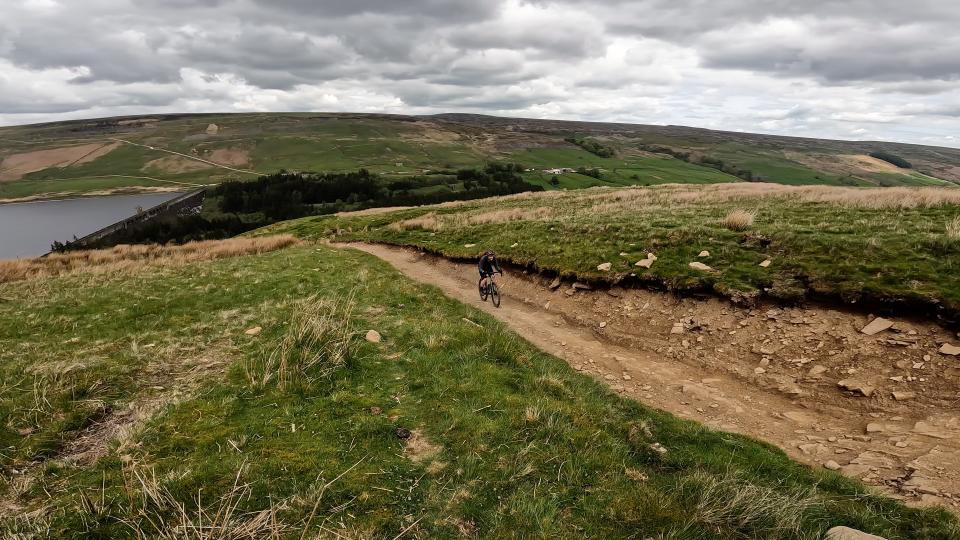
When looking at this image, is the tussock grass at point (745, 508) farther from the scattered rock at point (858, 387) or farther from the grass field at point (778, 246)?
the grass field at point (778, 246)

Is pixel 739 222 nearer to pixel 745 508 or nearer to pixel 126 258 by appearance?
pixel 745 508

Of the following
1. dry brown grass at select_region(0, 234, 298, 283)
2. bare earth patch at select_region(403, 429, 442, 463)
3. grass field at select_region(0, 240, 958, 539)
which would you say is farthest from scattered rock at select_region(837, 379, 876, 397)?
dry brown grass at select_region(0, 234, 298, 283)

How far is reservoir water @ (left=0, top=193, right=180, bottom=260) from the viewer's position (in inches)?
3639

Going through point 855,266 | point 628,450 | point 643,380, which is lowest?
point 643,380

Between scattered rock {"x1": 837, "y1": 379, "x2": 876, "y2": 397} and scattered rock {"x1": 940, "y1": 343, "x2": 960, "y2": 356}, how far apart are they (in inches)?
77.5

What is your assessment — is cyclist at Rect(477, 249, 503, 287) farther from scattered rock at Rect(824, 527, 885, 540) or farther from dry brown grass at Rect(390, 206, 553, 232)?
scattered rock at Rect(824, 527, 885, 540)

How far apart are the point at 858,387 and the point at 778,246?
7.27 m

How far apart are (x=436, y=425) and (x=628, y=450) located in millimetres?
3293

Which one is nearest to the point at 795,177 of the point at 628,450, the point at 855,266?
the point at 855,266

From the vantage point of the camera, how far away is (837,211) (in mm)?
21984

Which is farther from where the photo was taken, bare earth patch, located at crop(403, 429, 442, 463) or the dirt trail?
the dirt trail

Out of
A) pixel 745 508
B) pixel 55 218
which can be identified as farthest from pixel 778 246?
pixel 55 218

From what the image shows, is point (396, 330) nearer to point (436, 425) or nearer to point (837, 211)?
point (436, 425)

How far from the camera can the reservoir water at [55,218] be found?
9244 centimetres
